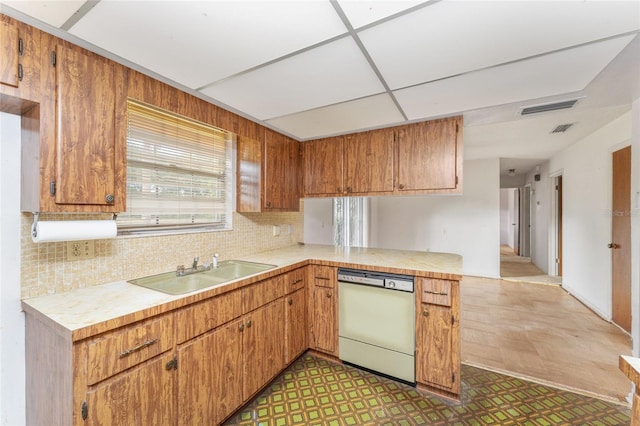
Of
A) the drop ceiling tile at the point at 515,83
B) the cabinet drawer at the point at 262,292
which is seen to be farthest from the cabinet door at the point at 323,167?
the cabinet drawer at the point at 262,292

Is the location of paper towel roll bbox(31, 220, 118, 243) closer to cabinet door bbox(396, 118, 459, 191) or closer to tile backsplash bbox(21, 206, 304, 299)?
tile backsplash bbox(21, 206, 304, 299)

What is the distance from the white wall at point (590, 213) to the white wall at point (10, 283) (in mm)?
5092

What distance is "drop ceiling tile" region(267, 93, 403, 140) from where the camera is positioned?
202cm

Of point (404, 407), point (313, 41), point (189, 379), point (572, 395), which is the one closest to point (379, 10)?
point (313, 41)

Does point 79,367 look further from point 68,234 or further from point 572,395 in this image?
point 572,395

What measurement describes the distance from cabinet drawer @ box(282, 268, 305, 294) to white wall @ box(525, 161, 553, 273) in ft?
18.6

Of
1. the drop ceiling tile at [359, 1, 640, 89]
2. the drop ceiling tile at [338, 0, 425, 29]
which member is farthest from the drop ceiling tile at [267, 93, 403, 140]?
the drop ceiling tile at [338, 0, 425, 29]

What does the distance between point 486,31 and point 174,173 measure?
2.12m

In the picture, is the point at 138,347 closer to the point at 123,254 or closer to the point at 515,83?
the point at 123,254

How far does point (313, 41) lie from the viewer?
4.17 feet

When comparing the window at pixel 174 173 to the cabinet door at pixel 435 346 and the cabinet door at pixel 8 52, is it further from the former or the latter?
the cabinet door at pixel 435 346

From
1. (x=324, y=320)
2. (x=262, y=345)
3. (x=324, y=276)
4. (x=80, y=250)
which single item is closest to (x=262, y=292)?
(x=262, y=345)

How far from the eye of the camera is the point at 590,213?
11.9ft

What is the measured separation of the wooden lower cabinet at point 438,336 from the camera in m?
1.84
